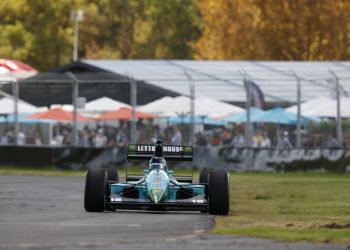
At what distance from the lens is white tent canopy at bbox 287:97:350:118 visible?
126 feet

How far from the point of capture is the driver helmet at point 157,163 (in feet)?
64.3

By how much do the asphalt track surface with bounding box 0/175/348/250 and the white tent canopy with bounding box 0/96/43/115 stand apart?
16069 millimetres

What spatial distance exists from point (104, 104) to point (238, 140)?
4410 mm

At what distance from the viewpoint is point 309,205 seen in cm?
2272

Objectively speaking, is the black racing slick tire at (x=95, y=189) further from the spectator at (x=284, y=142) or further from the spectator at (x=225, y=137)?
the spectator at (x=225, y=137)

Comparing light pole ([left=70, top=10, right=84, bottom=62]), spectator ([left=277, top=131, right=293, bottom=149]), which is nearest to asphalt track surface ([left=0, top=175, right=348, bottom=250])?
spectator ([left=277, top=131, right=293, bottom=149])

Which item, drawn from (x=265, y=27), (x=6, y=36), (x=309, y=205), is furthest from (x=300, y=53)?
(x=309, y=205)

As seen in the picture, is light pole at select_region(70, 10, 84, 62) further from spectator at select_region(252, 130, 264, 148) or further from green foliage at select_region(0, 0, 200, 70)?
spectator at select_region(252, 130, 264, 148)

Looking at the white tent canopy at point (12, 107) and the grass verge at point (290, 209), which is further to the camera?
the white tent canopy at point (12, 107)

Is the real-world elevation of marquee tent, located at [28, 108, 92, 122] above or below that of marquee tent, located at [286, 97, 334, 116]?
below

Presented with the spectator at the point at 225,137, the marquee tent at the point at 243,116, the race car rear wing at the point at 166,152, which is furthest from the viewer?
the marquee tent at the point at 243,116

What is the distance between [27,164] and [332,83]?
30.6 feet

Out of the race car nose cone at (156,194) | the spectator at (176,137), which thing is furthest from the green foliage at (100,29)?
the race car nose cone at (156,194)

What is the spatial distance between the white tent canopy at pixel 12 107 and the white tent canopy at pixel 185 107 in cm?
337
